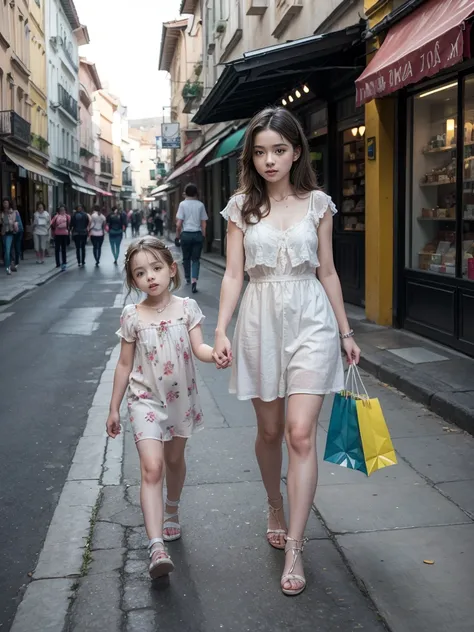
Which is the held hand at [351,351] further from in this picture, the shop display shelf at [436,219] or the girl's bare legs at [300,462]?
the shop display shelf at [436,219]

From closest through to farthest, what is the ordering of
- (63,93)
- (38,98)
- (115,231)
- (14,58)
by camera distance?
(115,231), (14,58), (38,98), (63,93)

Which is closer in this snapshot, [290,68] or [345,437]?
[345,437]

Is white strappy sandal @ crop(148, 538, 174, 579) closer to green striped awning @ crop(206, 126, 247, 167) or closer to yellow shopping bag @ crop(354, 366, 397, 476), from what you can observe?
yellow shopping bag @ crop(354, 366, 397, 476)

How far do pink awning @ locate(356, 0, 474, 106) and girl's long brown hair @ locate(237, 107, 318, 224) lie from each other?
11.7ft

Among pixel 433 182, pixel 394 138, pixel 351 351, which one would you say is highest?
pixel 394 138

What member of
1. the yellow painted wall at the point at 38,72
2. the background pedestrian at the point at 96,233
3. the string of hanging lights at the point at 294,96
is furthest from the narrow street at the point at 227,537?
the yellow painted wall at the point at 38,72

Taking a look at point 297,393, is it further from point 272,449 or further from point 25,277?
point 25,277

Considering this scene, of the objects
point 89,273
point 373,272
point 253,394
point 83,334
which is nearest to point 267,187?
point 253,394

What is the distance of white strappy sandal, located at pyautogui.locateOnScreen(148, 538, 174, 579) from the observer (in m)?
3.22

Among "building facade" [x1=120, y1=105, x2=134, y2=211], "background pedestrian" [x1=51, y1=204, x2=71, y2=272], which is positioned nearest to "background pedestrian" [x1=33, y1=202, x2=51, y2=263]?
"background pedestrian" [x1=51, y1=204, x2=71, y2=272]

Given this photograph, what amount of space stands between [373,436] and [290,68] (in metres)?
9.69

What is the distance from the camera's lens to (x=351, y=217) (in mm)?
12500

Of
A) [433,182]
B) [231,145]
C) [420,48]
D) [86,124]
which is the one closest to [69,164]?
[86,124]

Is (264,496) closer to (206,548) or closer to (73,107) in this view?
(206,548)
